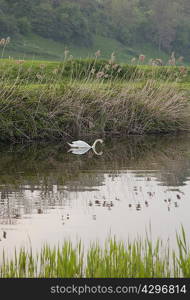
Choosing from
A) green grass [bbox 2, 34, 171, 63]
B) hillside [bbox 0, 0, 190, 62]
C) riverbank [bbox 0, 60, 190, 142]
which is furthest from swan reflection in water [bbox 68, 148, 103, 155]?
hillside [bbox 0, 0, 190, 62]

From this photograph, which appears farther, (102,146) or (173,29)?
(173,29)

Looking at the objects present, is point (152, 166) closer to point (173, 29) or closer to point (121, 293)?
point (121, 293)

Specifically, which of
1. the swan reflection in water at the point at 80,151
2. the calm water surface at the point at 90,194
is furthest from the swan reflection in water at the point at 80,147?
the calm water surface at the point at 90,194

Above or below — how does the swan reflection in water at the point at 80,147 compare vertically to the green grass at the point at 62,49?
below

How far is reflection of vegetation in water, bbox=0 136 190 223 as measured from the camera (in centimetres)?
1315

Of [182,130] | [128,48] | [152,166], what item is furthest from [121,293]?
[128,48]

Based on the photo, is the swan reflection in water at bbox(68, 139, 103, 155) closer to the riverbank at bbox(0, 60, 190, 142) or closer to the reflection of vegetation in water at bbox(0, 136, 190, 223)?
the reflection of vegetation in water at bbox(0, 136, 190, 223)

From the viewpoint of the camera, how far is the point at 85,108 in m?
23.3

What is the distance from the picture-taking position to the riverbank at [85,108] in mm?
22094

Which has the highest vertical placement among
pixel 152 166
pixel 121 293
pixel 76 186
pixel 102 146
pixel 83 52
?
pixel 83 52

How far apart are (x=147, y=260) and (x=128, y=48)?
313 ft

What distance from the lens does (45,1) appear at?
91.9m

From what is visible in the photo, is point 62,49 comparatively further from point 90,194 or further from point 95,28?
point 90,194

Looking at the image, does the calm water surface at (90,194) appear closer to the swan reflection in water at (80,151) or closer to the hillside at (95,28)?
the swan reflection in water at (80,151)
